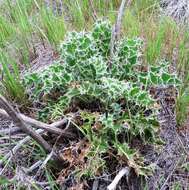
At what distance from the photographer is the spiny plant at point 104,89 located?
1456mm

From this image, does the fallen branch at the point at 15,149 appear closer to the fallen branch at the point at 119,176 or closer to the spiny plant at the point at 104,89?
the spiny plant at the point at 104,89

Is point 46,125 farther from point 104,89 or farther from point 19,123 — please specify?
point 104,89

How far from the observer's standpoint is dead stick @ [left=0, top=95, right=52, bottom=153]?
1.19 m

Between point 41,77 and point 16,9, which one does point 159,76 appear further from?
point 16,9

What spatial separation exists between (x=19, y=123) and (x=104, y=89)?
403 millimetres

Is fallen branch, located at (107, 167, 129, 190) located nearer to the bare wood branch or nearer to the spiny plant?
the spiny plant

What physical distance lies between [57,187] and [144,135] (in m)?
0.40

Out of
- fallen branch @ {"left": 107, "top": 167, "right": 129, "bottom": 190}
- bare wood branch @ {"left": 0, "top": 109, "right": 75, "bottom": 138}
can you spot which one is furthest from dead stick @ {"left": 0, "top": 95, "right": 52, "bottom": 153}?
fallen branch @ {"left": 107, "top": 167, "right": 129, "bottom": 190}

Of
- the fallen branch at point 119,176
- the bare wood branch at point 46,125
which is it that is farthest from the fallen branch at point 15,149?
the fallen branch at point 119,176

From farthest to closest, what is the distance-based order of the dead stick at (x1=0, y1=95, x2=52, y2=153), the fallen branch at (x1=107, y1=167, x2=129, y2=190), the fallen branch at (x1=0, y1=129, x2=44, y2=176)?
the fallen branch at (x1=0, y1=129, x2=44, y2=176)
the fallen branch at (x1=107, y1=167, x2=129, y2=190)
the dead stick at (x1=0, y1=95, x2=52, y2=153)

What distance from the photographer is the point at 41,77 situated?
164 centimetres

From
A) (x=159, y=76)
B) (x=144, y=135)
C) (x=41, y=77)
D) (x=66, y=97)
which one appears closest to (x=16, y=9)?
(x=41, y=77)

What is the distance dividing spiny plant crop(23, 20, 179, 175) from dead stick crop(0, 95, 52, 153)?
0.13 metres

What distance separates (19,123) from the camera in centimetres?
127
